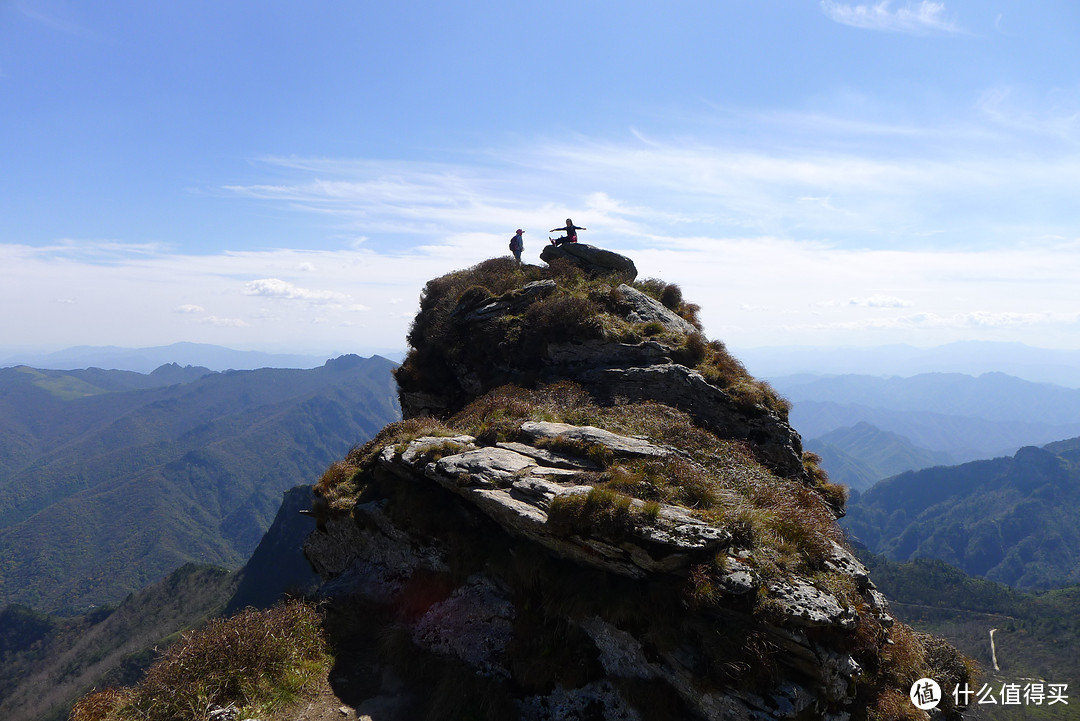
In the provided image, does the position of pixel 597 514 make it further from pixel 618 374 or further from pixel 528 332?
pixel 528 332

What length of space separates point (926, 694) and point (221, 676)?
1479cm

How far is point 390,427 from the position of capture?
19.5 m

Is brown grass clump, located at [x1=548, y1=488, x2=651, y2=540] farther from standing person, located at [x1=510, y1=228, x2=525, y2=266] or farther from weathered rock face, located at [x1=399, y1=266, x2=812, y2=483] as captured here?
standing person, located at [x1=510, y1=228, x2=525, y2=266]

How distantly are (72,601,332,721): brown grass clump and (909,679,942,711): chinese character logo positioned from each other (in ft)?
42.4

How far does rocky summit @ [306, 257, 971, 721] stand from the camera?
957cm

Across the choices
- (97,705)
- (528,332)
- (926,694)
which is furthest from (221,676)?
(528,332)

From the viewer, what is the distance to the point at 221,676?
10594mm

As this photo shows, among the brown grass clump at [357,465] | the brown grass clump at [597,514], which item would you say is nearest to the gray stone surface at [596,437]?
the brown grass clump at [597,514]

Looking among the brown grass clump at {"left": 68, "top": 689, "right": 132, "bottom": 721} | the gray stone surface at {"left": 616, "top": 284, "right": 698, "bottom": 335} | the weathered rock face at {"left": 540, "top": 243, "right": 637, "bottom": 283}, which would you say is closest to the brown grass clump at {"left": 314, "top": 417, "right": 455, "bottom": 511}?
the brown grass clump at {"left": 68, "top": 689, "right": 132, "bottom": 721}

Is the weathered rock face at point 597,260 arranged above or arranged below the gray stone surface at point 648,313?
above

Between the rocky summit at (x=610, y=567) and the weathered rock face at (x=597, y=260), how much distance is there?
10.3m

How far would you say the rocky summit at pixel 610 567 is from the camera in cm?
957

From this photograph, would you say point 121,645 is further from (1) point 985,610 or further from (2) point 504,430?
(1) point 985,610

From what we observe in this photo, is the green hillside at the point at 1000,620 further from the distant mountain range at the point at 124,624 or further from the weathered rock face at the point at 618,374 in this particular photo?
the distant mountain range at the point at 124,624
